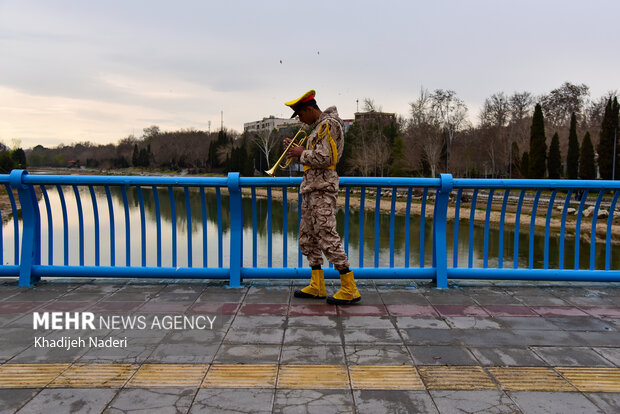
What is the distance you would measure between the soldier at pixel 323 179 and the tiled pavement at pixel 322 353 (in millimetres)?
371

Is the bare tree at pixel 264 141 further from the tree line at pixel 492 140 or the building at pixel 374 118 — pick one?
the building at pixel 374 118

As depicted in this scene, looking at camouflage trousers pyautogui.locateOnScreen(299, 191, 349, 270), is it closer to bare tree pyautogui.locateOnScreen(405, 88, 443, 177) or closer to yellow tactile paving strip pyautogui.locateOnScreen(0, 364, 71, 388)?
yellow tactile paving strip pyautogui.locateOnScreen(0, 364, 71, 388)

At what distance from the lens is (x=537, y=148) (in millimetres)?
37312

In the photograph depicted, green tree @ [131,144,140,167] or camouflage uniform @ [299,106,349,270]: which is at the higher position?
green tree @ [131,144,140,167]

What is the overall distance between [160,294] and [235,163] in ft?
217

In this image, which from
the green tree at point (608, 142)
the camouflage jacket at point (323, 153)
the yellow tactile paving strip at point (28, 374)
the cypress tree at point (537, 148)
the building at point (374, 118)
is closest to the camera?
the yellow tactile paving strip at point (28, 374)

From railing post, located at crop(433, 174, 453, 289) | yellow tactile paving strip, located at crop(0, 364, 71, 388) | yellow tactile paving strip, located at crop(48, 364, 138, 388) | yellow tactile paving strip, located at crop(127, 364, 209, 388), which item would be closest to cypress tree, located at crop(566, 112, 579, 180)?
railing post, located at crop(433, 174, 453, 289)

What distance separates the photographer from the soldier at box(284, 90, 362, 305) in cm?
367

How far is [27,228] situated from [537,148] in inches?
1558

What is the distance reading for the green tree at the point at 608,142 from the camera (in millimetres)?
34500

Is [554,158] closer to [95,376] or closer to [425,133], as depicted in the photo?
[425,133]

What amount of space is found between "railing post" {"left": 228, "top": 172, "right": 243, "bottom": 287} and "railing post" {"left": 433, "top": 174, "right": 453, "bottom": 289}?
6.30 feet

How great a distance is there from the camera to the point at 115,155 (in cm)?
11894

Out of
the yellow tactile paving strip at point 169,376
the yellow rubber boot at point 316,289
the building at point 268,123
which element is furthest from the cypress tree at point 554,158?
the building at point 268,123
